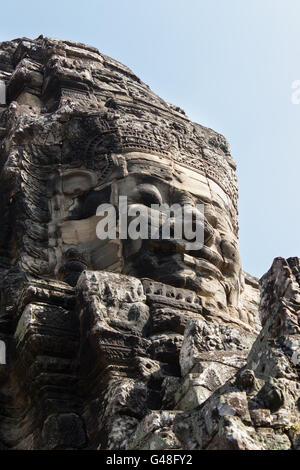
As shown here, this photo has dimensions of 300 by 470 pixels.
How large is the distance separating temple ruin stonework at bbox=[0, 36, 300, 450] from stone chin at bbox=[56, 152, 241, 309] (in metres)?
0.02

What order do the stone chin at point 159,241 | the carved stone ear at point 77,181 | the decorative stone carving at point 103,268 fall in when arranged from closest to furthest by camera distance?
the decorative stone carving at point 103,268
the stone chin at point 159,241
the carved stone ear at point 77,181

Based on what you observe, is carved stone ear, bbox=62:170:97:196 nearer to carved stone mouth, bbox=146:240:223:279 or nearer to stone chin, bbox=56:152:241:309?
stone chin, bbox=56:152:241:309

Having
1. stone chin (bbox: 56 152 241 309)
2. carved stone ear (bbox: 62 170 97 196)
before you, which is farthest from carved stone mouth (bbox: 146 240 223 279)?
carved stone ear (bbox: 62 170 97 196)

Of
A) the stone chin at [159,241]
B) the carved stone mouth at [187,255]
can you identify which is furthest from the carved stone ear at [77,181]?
the carved stone mouth at [187,255]

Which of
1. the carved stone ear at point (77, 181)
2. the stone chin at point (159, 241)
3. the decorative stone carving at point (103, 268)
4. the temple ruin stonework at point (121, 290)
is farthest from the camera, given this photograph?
the carved stone ear at point (77, 181)

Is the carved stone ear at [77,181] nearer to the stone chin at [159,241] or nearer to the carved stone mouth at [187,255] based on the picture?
the stone chin at [159,241]

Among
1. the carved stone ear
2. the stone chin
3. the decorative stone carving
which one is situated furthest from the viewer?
the carved stone ear

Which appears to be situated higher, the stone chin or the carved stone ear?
the carved stone ear

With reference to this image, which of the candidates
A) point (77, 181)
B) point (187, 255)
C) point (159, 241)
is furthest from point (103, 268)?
point (77, 181)

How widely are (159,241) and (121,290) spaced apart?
1.48 meters

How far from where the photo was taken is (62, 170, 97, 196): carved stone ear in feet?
35.9

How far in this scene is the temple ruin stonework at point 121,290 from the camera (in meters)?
6.49

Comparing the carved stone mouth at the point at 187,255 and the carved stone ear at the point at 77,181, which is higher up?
the carved stone ear at the point at 77,181

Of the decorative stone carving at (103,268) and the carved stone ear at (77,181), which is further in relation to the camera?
the carved stone ear at (77,181)
